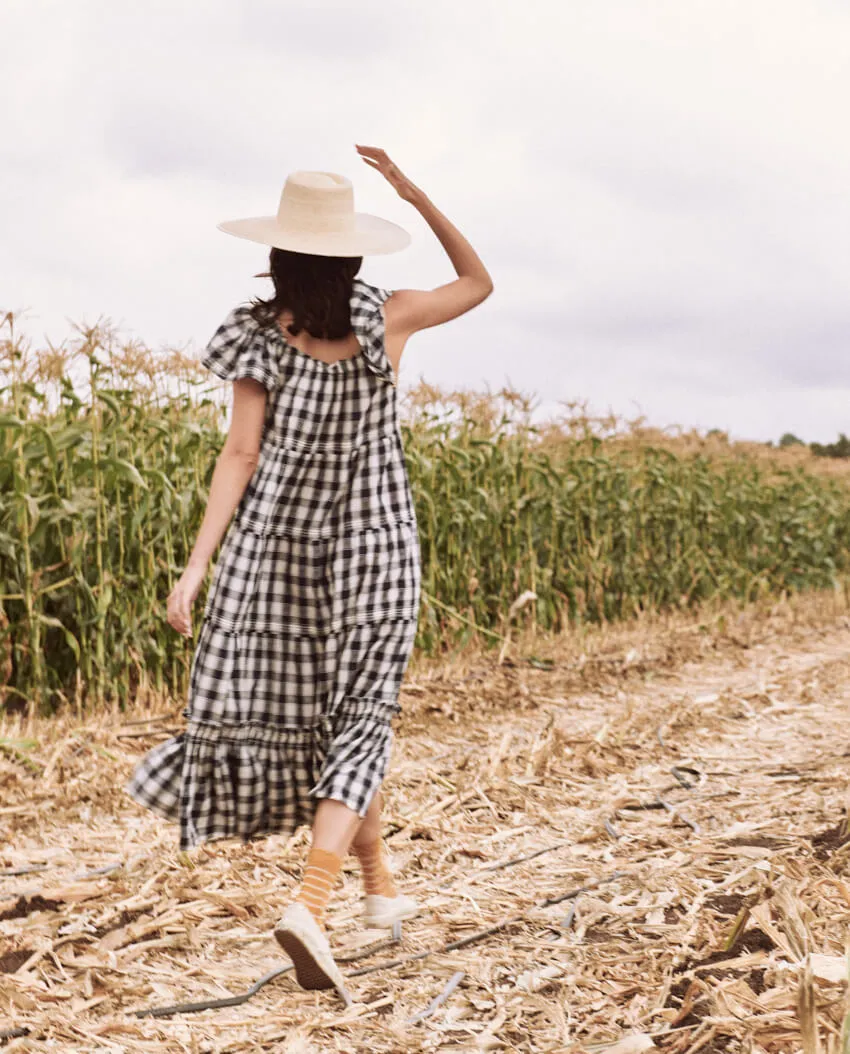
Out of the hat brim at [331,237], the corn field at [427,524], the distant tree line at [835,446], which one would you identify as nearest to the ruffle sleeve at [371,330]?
the hat brim at [331,237]

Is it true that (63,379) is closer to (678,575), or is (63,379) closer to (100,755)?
(100,755)

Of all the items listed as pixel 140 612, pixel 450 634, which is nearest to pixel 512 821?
pixel 140 612

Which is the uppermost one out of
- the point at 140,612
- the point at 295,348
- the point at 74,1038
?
the point at 295,348

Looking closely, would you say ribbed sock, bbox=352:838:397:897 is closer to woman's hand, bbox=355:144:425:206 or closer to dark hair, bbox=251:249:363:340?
dark hair, bbox=251:249:363:340

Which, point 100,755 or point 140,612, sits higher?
point 140,612

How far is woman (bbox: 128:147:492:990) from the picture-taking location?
2910mm

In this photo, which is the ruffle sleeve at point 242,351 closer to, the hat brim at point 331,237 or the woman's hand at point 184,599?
the hat brim at point 331,237

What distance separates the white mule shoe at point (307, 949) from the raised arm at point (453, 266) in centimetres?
147

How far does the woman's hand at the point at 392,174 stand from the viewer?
3.11 metres

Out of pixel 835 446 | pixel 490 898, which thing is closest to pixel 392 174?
pixel 490 898

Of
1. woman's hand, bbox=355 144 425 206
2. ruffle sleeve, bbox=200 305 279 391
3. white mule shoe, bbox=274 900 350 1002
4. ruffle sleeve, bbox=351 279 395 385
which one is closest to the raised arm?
woman's hand, bbox=355 144 425 206

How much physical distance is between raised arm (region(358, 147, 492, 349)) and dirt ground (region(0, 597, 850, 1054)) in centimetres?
165

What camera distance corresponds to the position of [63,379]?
20.8 feet

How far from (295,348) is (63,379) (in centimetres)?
378
